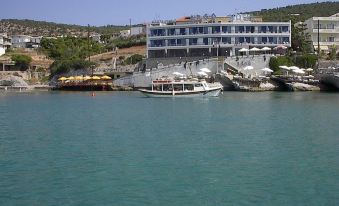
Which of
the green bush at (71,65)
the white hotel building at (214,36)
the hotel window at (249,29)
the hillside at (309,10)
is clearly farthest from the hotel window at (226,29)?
the hillside at (309,10)

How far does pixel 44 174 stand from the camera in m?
24.1

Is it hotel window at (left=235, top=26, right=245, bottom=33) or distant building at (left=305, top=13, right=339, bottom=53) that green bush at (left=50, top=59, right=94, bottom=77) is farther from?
distant building at (left=305, top=13, right=339, bottom=53)

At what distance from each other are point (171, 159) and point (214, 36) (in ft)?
235

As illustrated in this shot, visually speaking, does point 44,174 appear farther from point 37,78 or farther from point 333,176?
point 37,78

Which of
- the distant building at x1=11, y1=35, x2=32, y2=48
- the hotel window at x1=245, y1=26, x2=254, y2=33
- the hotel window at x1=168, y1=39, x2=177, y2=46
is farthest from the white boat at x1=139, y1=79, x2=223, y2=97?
the distant building at x1=11, y1=35, x2=32, y2=48

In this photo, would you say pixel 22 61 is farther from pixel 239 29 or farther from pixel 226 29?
pixel 239 29

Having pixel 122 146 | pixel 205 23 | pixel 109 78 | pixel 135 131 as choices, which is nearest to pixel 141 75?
pixel 109 78

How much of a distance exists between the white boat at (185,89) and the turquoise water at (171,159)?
21.7m

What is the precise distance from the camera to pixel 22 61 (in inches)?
4503

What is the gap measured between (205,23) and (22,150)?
233 ft

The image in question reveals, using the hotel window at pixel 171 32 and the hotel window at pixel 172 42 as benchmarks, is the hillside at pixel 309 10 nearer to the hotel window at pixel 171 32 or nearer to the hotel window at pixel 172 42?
the hotel window at pixel 171 32

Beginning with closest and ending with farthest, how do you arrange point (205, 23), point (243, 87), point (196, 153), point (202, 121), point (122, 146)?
1. point (196, 153)
2. point (122, 146)
3. point (202, 121)
4. point (243, 87)
5. point (205, 23)

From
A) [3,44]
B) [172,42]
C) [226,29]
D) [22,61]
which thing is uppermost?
[3,44]

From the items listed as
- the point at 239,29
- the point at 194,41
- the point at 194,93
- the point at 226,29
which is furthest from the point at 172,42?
the point at 194,93
